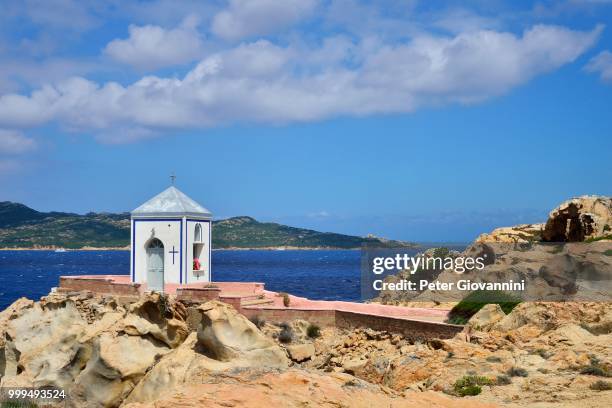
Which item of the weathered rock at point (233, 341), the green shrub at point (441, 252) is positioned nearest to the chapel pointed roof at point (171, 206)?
the weathered rock at point (233, 341)

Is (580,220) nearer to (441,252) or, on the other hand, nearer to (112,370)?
(441,252)

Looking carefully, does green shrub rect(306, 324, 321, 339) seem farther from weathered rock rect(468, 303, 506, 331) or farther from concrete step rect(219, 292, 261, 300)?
weathered rock rect(468, 303, 506, 331)

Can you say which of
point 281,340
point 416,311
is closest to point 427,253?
point 416,311

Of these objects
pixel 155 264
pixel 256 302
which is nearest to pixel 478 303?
pixel 256 302

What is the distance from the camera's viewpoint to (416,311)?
71.8 ft

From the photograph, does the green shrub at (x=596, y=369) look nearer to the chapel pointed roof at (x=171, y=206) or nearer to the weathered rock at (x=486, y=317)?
the weathered rock at (x=486, y=317)

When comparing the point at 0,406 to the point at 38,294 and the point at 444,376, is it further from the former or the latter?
the point at 38,294

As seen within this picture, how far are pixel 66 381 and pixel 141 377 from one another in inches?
123

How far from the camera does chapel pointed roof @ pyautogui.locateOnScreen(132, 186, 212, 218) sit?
2573 cm

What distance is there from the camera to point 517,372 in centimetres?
1396

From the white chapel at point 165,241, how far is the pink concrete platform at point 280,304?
62 centimetres

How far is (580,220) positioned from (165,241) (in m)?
14.8

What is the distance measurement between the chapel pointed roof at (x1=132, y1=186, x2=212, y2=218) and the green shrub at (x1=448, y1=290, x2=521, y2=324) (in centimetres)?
1013

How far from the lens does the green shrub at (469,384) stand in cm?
1298
